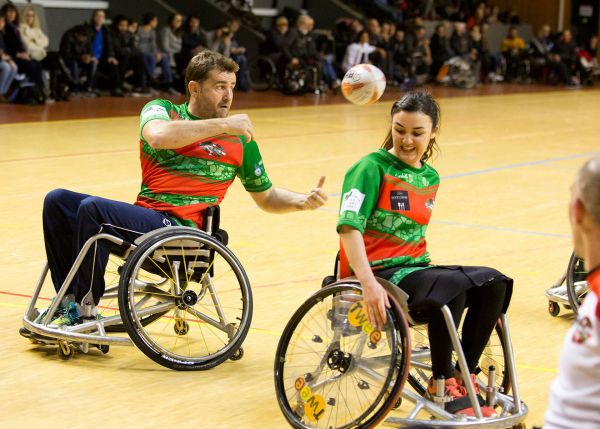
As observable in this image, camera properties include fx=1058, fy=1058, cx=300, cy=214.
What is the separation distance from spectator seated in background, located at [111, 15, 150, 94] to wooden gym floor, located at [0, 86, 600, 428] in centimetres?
88

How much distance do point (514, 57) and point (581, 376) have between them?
22.2m

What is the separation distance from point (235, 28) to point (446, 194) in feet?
31.4

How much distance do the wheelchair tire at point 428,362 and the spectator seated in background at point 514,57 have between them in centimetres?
2027

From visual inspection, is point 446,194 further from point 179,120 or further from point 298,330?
point 298,330

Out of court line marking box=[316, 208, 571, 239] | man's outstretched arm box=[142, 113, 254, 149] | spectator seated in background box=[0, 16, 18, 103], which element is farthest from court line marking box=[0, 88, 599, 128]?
man's outstretched arm box=[142, 113, 254, 149]

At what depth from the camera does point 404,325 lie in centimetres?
309

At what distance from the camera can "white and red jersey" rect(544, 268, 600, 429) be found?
195 cm

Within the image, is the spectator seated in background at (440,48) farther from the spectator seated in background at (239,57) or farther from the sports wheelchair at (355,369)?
the sports wheelchair at (355,369)

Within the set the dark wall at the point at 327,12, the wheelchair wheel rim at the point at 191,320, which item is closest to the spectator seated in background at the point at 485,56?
the dark wall at the point at 327,12

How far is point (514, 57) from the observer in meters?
23.4

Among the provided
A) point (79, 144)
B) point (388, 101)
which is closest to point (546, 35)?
point (388, 101)

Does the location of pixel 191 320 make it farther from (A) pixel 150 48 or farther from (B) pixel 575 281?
(A) pixel 150 48

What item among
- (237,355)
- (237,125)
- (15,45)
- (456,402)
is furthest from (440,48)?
(456,402)

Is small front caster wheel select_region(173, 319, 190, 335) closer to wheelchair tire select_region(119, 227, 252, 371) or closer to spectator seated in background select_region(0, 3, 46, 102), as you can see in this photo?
wheelchair tire select_region(119, 227, 252, 371)
